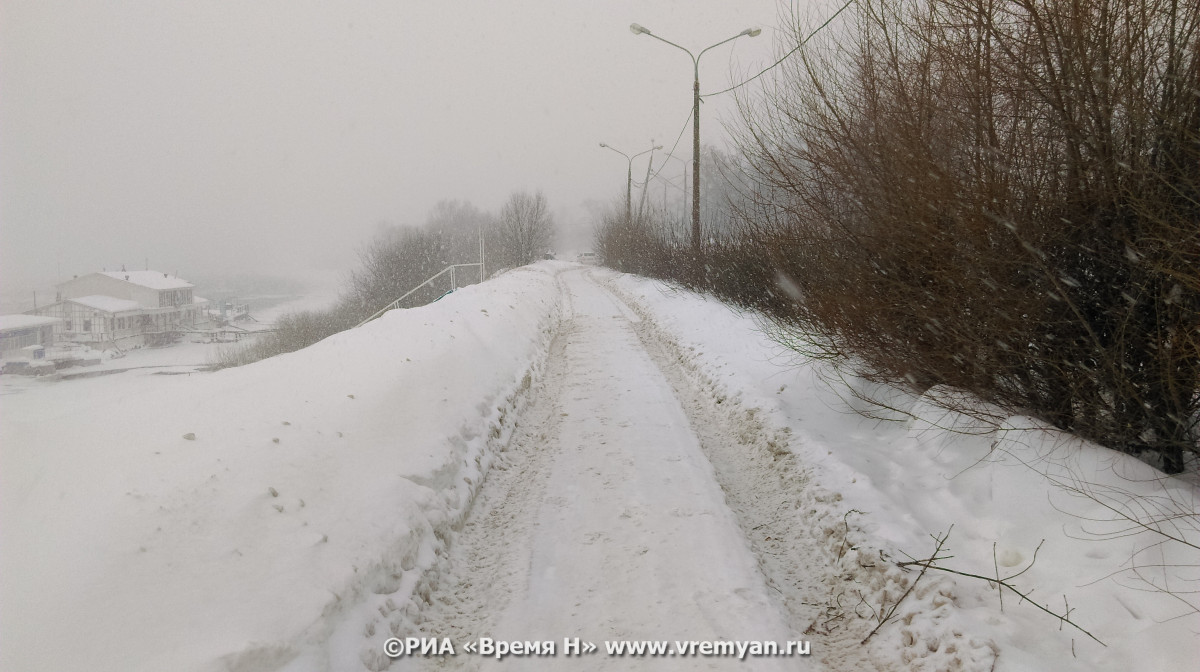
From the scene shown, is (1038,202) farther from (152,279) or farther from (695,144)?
(152,279)

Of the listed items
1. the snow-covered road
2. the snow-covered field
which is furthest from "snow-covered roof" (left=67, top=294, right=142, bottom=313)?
the snow-covered road

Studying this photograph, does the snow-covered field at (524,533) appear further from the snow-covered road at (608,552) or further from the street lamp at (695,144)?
the street lamp at (695,144)

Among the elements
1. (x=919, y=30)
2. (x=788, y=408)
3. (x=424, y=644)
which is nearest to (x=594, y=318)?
(x=788, y=408)

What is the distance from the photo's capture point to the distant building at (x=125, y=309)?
857 cm

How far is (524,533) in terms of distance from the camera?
4043 millimetres

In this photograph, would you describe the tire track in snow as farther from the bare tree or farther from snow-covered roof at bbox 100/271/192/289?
the bare tree

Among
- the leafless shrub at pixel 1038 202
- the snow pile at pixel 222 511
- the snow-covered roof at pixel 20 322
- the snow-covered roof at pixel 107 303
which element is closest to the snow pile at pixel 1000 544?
the leafless shrub at pixel 1038 202

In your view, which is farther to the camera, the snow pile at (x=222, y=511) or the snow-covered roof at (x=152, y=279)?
the snow-covered roof at (x=152, y=279)

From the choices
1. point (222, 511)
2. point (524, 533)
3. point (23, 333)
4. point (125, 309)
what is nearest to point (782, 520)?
point (524, 533)

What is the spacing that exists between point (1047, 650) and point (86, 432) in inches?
219

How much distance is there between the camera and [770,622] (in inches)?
118

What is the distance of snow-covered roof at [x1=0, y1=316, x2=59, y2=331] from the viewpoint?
4.98 meters

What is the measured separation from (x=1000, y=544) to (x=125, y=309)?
15.7 meters

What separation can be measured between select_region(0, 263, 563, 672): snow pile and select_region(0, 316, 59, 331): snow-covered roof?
2.57 ft
